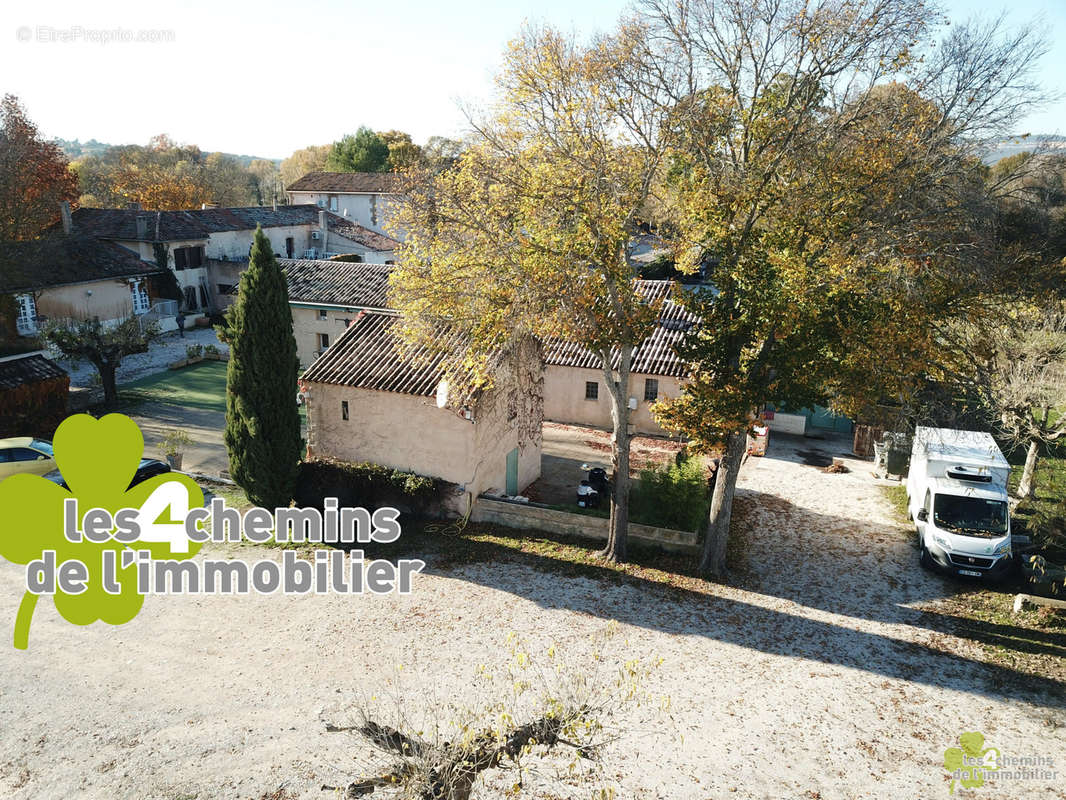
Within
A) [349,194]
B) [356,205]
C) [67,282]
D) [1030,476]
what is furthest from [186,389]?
[349,194]

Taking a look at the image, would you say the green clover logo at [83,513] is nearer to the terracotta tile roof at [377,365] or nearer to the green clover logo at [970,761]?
the terracotta tile roof at [377,365]

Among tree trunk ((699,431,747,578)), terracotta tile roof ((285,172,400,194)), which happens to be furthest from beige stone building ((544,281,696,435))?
terracotta tile roof ((285,172,400,194))

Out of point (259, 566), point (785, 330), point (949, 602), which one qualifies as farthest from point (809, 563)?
point (259, 566)

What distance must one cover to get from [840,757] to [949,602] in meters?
7.04

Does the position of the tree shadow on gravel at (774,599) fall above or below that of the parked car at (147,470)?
below

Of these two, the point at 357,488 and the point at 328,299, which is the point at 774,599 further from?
the point at 328,299

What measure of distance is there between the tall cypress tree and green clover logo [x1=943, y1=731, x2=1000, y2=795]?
50.6 ft

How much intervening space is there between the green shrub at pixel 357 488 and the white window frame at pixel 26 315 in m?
22.4

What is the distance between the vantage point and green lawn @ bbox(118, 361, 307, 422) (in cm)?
2822

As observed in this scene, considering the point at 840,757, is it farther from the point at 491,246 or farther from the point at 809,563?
the point at 491,246

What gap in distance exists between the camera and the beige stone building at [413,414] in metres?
18.4

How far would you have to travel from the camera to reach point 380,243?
53156 millimetres

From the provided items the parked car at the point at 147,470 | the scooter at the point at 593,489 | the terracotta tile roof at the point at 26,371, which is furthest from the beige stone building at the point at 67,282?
the scooter at the point at 593,489

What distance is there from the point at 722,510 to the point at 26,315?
33.5 metres
